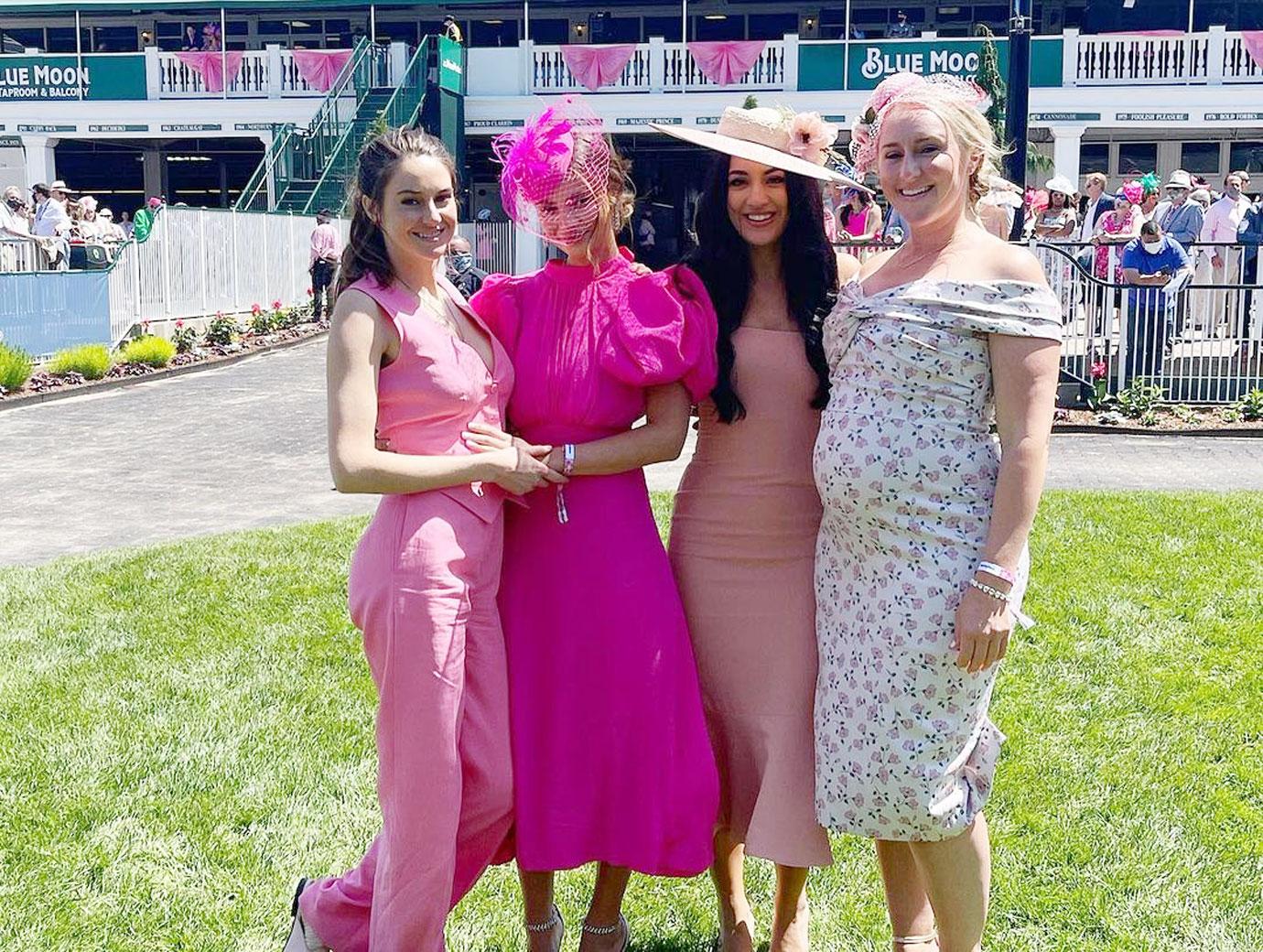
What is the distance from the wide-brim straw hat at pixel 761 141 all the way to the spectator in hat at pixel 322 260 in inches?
654

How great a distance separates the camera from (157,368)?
1556cm

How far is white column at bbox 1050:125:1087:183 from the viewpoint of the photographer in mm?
24297

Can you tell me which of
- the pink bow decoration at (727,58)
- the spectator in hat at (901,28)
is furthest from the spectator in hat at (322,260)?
the spectator in hat at (901,28)

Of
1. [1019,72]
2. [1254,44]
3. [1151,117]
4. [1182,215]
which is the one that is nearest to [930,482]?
[1019,72]

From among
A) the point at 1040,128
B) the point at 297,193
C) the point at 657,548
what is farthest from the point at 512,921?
the point at 1040,128

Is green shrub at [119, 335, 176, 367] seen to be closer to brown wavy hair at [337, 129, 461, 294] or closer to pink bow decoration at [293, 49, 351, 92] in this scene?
pink bow decoration at [293, 49, 351, 92]

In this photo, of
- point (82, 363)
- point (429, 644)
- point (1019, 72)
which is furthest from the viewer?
point (82, 363)

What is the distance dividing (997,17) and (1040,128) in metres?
4.26

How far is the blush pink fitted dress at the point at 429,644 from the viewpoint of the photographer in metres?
2.77

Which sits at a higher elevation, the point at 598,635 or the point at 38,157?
the point at 38,157

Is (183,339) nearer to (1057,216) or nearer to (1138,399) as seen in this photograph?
(1057,216)

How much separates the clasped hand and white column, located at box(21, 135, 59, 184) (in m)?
28.6

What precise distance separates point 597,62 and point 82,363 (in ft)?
46.9

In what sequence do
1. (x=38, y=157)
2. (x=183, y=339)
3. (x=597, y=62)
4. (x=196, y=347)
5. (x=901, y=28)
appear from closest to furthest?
(x=183, y=339)
(x=196, y=347)
(x=597, y=62)
(x=901, y=28)
(x=38, y=157)
